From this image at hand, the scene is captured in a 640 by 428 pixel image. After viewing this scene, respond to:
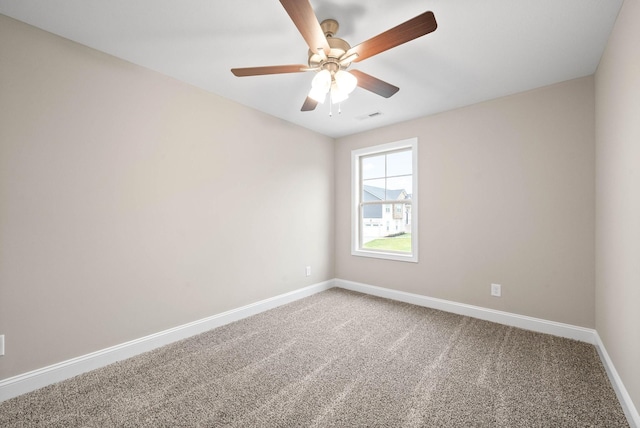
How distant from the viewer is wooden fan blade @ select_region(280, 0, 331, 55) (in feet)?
4.23

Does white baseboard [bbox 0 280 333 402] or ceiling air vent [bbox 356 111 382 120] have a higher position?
ceiling air vent [bbox 356 111 382 120]

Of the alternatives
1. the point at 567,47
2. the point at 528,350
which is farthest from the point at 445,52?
the point at 528,350

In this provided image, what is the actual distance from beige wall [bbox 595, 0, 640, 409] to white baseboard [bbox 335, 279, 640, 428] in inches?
3.2

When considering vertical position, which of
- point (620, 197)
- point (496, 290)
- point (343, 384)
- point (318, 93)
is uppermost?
point (318, 93)

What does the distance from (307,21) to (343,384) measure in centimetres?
226

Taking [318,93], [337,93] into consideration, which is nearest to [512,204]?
[337,93]

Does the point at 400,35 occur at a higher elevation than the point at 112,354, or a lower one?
higher

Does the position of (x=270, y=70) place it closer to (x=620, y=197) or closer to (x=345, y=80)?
(x=345, y=80)

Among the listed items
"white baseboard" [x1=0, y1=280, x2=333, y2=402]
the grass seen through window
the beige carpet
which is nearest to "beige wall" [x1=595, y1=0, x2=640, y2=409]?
the beige carpet

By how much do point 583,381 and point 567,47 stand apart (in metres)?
2.43

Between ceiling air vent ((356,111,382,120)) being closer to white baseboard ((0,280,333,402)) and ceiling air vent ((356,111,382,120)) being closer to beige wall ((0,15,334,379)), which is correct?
beige wall ((0,15,334,379))

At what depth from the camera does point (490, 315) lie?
299 centimetres

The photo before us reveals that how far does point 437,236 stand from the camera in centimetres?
341

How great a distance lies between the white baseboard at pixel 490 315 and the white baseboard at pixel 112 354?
63.5 inches
